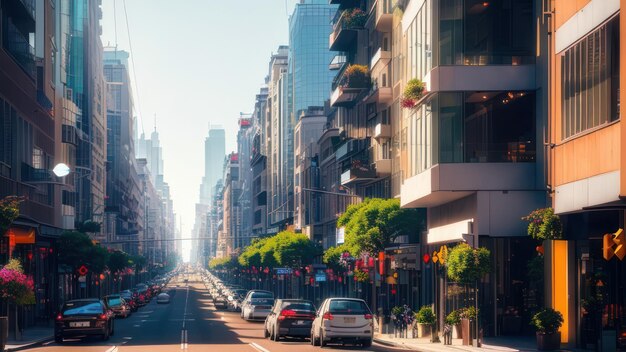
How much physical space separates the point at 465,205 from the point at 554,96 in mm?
8815

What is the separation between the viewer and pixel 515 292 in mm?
44094

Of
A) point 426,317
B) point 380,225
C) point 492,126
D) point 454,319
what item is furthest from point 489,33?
point 380,225

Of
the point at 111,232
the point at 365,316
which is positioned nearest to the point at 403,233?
the point at 365,316

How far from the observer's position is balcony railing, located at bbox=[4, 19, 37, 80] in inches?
2373

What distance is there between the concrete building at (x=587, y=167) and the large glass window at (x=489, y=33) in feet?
6.26

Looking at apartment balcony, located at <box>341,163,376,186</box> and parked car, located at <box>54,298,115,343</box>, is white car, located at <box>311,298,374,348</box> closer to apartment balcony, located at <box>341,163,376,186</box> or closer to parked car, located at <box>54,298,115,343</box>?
parked car, located at <box>54,298,115,343</box>

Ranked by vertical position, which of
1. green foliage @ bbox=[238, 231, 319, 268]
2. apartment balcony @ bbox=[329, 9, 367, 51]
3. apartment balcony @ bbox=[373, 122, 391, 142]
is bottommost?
green foliage @ bbox=[238, 231, 319, 268]

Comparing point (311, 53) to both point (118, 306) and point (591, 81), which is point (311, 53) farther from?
point (591, 81)

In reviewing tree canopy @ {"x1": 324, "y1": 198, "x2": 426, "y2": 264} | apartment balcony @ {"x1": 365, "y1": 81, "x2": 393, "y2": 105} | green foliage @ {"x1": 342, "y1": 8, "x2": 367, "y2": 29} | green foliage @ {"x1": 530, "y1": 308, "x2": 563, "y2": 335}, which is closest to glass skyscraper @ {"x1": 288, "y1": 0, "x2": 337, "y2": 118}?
green foliage @ {"x1": 342, "y1": 8, "x2": 367, "y2": 29}

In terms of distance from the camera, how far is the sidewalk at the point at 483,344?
36.5 meters

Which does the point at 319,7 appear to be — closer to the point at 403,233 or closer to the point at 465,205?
the point at 403,233

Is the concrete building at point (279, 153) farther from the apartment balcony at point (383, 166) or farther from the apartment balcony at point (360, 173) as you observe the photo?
the apartment balcony at point (383, 166)

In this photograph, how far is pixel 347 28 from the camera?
76688 millimetres

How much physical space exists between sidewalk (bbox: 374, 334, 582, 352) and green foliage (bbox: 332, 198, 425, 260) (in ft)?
44.3
